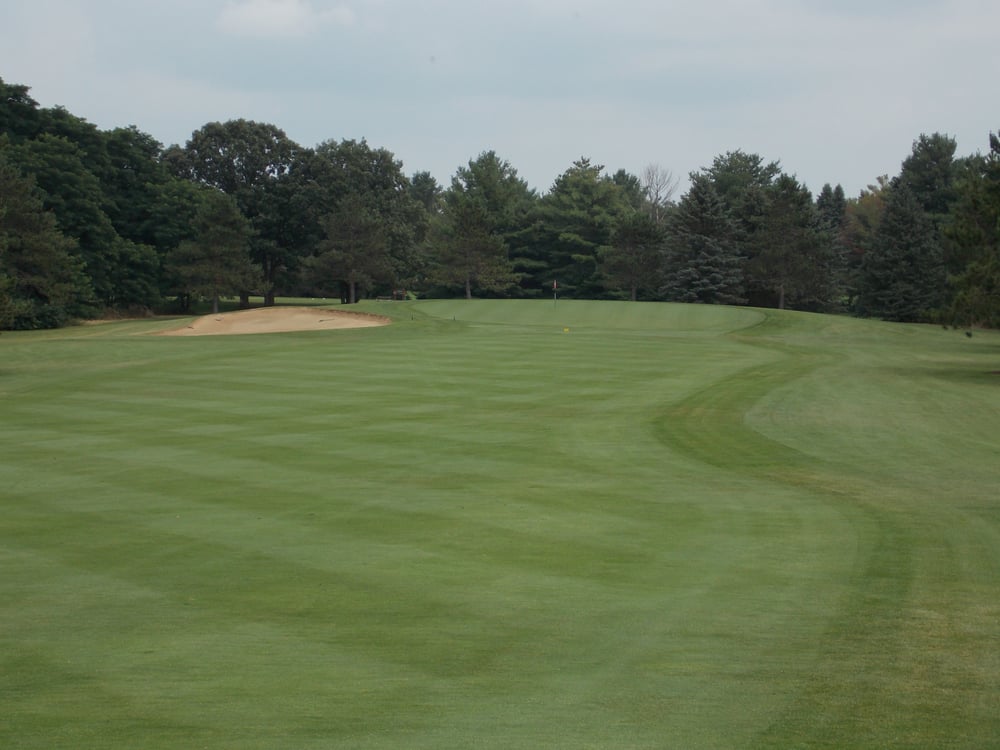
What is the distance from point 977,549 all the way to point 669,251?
77.6 m

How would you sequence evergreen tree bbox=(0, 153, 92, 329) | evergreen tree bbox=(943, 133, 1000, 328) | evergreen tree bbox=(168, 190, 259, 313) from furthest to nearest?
evergreen tree bbox=(168, 190, 259, 313)
evergreen tree bbox=(0, 153, 92, 329)
evergreen tree bbox=(943, 133, 1000, 328)

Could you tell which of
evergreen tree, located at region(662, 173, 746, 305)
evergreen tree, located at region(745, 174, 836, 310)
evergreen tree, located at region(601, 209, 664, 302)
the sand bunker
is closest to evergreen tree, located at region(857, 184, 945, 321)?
evergreen tree, located at region(745, 174, 836, 310)

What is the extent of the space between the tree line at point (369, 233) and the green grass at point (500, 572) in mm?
47105

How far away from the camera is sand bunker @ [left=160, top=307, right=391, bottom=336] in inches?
2132

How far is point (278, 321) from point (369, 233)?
102 ft

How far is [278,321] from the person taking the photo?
56344mm

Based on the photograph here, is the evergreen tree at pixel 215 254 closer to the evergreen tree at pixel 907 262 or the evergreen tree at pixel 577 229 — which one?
the evergreen tree at pixel 577 229

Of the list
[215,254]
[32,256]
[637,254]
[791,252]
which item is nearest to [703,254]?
[637,254]

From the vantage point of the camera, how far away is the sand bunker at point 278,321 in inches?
2132

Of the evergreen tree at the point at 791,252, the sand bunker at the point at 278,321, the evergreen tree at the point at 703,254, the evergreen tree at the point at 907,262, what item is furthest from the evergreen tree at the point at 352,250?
the evergreen tree at the point at 907,262

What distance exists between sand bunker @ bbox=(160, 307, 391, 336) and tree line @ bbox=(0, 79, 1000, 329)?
1411cm

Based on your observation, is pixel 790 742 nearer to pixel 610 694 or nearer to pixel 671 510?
pixel 610 694

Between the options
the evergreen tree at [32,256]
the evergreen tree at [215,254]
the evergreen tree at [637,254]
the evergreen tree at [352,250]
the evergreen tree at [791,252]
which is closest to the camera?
the evergreen tree at [32,256]

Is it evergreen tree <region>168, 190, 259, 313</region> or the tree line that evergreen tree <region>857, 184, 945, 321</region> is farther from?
evergreen tree <region>168, 190, 259, 313</region>
